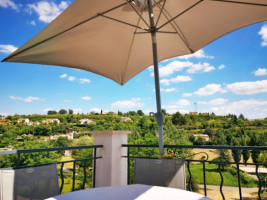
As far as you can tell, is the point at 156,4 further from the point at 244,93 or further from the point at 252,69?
the point at 252,69

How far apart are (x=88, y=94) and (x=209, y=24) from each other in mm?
70352

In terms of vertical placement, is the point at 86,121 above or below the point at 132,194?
above

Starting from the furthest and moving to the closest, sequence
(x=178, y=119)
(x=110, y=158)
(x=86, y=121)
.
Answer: (x=178, y=119)
(x=86, y=121)
(x=110, y=158)

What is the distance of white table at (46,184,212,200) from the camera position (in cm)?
97

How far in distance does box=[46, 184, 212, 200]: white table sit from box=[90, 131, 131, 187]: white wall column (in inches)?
61.2

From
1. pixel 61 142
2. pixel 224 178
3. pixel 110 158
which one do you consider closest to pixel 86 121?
pixel 61 142

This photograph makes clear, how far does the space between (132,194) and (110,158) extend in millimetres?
1695

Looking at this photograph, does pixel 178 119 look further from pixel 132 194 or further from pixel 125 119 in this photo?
pixel 132 194

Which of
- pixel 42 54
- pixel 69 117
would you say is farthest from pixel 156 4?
pixel 69 117

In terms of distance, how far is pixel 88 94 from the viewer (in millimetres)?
70375

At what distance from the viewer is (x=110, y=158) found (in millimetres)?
2666

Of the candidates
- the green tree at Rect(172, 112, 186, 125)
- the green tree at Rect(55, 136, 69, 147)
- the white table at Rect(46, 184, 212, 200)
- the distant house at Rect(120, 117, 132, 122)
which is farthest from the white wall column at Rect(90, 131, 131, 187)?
the green tree at Rect(172, 112, 186, 125)

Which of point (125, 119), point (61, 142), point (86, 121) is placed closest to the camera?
point (61, 142)

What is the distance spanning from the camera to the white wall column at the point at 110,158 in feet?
8.76
